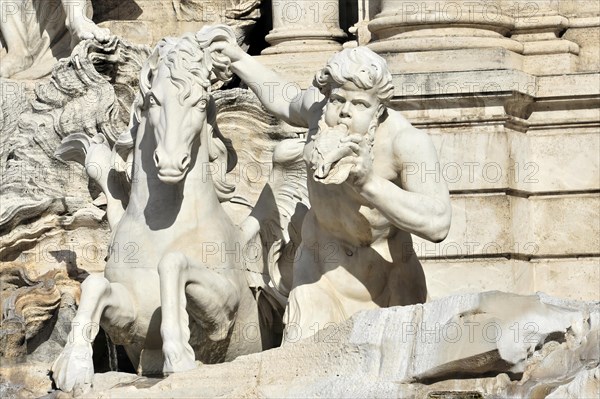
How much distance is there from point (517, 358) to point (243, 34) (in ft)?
21.0

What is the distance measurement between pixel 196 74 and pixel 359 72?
43.1 inches

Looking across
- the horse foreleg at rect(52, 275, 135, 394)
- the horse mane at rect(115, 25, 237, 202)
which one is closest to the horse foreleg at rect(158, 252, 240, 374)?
the horse foreleg at rect(52, 275, 135, 394)

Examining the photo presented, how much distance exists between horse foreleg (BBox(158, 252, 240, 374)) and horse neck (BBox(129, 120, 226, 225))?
0.35 meters

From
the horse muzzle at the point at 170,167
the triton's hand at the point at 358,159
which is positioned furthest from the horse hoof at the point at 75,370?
the triton's hand at the point at 358,159

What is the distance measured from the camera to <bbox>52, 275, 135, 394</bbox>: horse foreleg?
32.1ft

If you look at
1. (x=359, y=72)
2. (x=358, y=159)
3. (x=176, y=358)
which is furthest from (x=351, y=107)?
(x=176, y=358)

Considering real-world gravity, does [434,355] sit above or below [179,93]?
below

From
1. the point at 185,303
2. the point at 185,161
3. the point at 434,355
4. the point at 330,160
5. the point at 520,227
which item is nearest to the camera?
the point at 434,355

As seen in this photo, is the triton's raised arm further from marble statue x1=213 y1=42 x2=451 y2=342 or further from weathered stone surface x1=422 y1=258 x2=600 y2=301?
weathered stone surface x1=422 y1=258 x2=600 y2=301

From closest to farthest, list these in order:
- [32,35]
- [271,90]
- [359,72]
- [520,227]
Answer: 1. [359,72]
2. [271,90]
3. [520,227]
4. [32,35]

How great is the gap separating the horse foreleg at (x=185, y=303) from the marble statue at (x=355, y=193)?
1.41 ft

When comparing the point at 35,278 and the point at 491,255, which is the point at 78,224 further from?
the point at 491,255

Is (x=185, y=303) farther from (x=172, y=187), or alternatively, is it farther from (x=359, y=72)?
(x=359, y=72)

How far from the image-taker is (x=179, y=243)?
1048 centimetres
